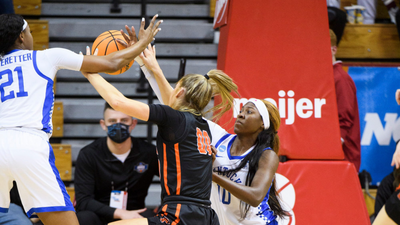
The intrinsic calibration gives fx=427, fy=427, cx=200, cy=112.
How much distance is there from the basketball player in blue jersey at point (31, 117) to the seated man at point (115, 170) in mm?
1465

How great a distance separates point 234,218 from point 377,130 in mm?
3025

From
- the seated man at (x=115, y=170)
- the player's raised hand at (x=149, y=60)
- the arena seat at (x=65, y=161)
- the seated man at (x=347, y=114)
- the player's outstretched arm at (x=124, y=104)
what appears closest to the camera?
the player's outstretched arm at (x=124, y=104)

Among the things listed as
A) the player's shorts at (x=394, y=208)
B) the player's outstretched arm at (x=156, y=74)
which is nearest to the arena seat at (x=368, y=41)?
the player's shorts at (x=394, y=208)

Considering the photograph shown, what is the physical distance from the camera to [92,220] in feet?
12.7

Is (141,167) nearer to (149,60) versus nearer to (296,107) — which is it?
(149,60)

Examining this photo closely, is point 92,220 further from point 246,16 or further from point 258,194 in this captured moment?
point 246,16

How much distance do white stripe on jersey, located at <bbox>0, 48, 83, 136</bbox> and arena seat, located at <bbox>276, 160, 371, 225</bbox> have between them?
207 centimetres

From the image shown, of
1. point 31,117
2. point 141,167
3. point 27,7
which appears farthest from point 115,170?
point 27,7

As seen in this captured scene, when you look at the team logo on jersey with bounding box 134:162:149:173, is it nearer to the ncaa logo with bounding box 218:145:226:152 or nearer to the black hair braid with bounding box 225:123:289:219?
the ncaa logo with bounding box 218:145:226:152

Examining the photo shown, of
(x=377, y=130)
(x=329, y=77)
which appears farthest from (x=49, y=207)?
(x=377, y=130)

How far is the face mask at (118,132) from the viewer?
13.7 ft

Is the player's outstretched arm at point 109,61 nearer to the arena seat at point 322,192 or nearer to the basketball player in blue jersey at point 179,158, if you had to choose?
the basketball player in blue jersey at point 179,158

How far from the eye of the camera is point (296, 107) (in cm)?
385

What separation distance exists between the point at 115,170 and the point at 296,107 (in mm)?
1846
